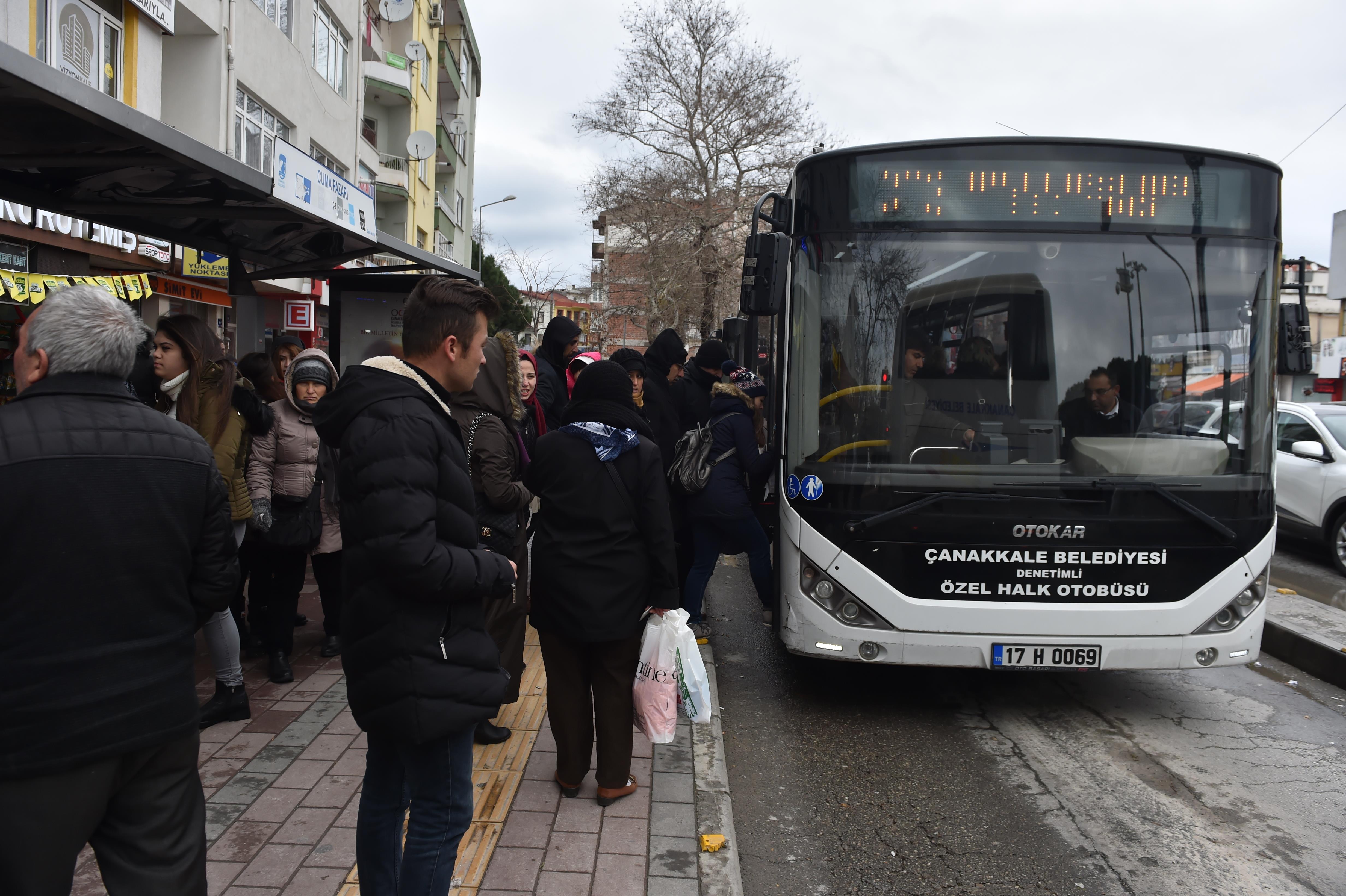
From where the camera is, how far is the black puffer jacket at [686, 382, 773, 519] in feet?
20.9

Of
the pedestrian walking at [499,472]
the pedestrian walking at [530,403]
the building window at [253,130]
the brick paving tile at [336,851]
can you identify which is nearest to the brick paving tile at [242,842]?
the brick paving tile at [336,851]

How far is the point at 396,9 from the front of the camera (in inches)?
1120

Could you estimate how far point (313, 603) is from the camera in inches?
287

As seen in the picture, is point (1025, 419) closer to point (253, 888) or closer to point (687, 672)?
point (687, 672)

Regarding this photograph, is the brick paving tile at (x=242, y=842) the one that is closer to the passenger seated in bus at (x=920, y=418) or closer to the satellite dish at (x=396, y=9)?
the passenger seated in bus at (x=920, y=418)

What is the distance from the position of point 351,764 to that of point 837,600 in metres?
2.45

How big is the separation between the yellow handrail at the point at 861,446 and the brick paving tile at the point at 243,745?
299cm

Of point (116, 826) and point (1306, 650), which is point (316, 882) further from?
point (1306, 650)

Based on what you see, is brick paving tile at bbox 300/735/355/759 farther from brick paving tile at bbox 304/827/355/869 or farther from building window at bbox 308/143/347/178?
building window at bbox 308/143/347/178

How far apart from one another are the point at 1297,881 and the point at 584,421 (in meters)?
3.21

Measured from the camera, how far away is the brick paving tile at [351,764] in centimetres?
413

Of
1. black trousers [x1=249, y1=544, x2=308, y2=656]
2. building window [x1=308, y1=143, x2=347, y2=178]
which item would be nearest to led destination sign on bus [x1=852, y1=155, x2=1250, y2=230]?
black trousers [x1=249, y1=544, x2=308, y2=656]

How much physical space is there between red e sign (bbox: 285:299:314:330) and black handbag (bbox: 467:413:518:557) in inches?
774

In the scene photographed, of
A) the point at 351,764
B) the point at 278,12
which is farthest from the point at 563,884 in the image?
the point at 278,12
